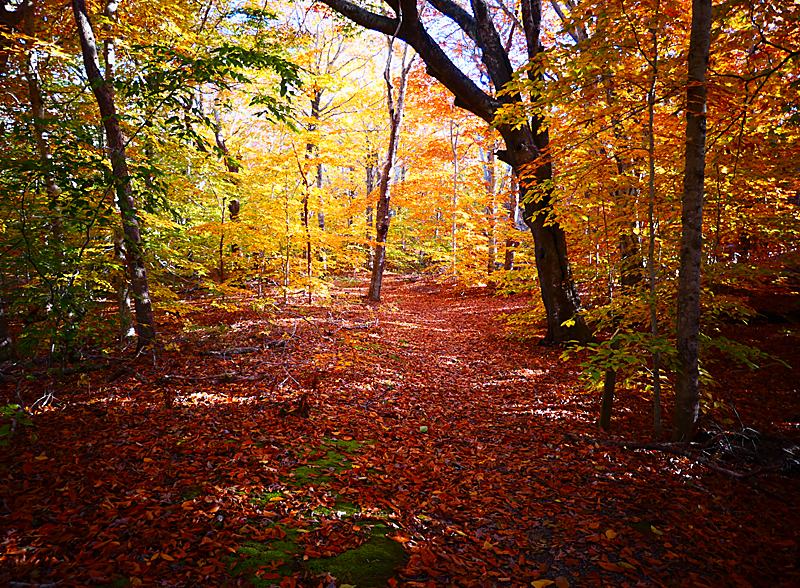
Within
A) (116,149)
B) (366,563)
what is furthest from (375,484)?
(116,149)

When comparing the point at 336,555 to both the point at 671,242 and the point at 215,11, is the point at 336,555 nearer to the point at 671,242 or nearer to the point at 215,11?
the point at 671,242

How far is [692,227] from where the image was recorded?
11.8 ft

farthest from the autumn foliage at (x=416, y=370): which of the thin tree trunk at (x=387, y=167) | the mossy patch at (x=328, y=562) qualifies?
the thin tree trunk at (x=387, y=167)

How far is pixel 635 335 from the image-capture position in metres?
3.53

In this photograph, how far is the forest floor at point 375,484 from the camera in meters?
2.32

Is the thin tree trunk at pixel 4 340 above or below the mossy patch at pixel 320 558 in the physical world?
above

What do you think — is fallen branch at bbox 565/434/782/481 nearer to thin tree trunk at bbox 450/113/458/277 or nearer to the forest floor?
the forest floor

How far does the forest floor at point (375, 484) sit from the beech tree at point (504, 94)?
2.10 m

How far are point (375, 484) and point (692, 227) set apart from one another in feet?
12.8

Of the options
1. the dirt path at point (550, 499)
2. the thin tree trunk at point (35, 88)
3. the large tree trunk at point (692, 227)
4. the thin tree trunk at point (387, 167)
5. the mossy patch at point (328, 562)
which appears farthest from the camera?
the thin tree trunk at point (387, 167)

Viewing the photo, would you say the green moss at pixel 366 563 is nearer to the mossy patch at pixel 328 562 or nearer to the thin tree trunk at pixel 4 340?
the mossy patch at pixel 328 562

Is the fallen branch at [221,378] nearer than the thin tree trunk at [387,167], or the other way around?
the fallen branch at [221,378]

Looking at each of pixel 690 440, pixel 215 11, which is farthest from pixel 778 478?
pixel 215 11

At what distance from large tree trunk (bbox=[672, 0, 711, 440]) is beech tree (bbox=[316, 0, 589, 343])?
284 cm
